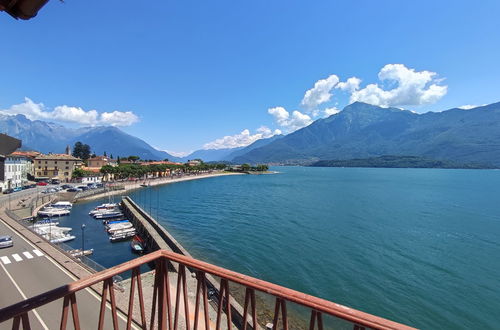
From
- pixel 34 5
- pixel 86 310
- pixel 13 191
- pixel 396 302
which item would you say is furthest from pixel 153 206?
pixel 34 5

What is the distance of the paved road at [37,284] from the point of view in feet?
34.4

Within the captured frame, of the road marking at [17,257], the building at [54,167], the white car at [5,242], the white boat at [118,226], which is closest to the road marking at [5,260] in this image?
the road marking at [17,257]

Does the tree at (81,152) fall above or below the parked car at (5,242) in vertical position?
above

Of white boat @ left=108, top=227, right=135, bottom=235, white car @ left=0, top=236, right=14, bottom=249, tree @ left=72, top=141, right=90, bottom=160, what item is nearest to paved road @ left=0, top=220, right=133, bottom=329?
white car @ left=0, top=236, right=14, bottom=249

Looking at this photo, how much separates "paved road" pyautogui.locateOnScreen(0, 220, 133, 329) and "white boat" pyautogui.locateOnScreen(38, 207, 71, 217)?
20.7m

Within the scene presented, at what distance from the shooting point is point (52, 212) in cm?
3931

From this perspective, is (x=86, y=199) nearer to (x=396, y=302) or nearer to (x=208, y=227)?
(x=208, y=227)

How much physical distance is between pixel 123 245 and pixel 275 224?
1987 cm

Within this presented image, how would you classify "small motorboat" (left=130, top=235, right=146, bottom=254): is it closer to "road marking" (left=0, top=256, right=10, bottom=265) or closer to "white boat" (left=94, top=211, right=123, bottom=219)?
"road marking" (left=0, top=256, right=10, bottom=265)

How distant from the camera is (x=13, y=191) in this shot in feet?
177

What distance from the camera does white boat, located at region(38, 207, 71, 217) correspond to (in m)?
38.9

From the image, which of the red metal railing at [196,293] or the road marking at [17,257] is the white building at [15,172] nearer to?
the road marking at [17,257]

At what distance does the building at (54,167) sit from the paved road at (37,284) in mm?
68434

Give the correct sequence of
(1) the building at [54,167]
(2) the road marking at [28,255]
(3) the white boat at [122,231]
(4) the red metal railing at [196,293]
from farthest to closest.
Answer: (1) the building at [54,167], (3) the white boat at [122,231], (2) the road marking at [28,255], (4) the red metal railing at [196,293]
